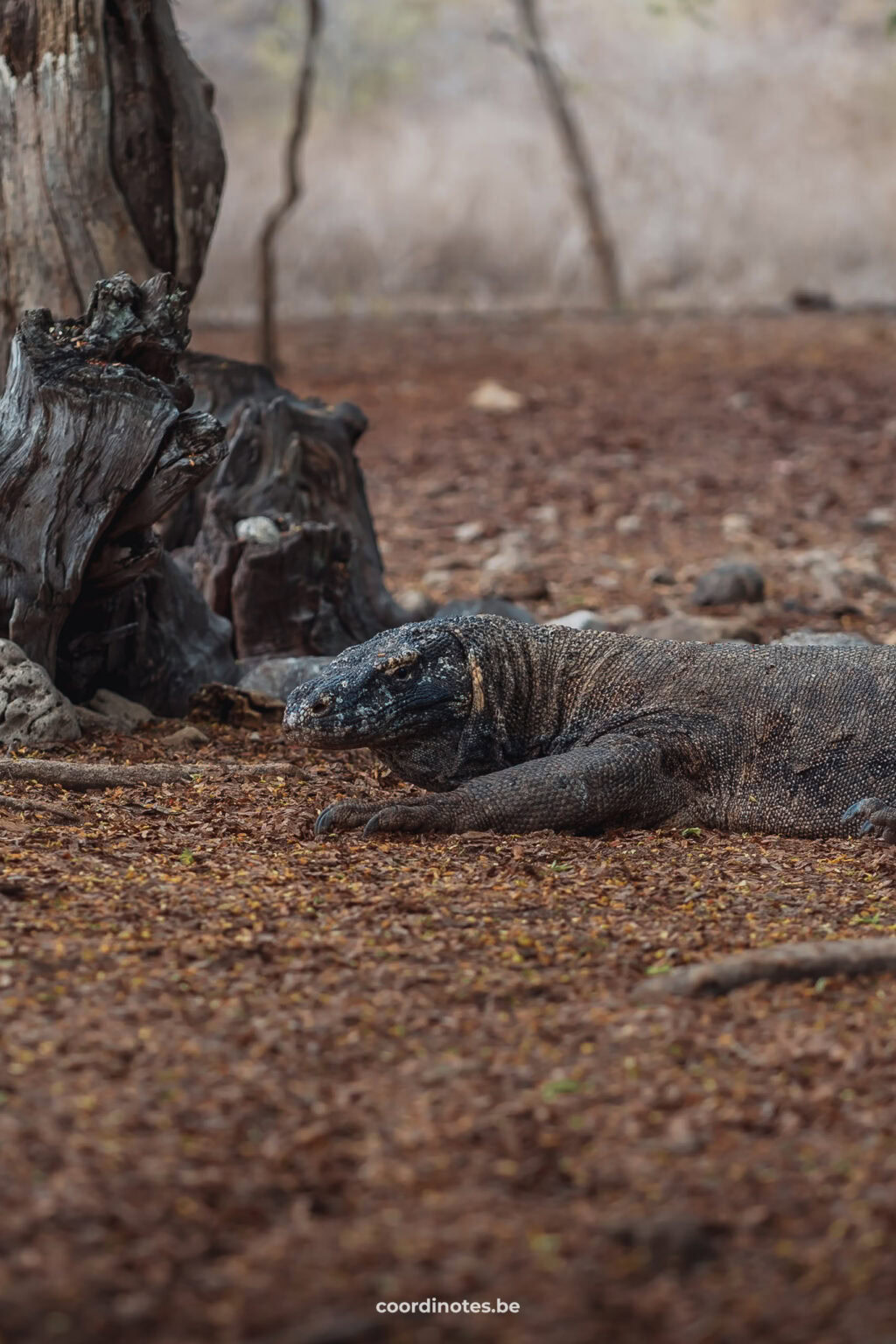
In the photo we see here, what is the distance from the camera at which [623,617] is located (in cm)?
778

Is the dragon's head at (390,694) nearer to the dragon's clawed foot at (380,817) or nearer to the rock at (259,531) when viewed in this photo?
the dragon's clawed foot at (380,817)

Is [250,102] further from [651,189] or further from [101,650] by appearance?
[101,650]

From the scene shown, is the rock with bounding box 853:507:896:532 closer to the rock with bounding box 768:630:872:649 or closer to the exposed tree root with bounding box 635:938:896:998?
the rock with bounding box 768:630:872:649

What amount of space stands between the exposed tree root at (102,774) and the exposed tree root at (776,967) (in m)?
2.05

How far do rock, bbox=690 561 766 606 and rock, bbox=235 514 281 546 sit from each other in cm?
271

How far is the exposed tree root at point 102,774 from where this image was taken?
4.70m

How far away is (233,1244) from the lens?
2.30m

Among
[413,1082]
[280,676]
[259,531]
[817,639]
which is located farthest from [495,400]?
[413,1082]

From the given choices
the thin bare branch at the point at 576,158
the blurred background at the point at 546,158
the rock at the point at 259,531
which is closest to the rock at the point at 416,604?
the rock at the point at 259,531

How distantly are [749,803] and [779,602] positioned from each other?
12.0 feet

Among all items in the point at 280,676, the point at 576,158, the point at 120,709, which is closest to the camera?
the point at 120,709

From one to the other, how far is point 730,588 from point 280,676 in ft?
10.1

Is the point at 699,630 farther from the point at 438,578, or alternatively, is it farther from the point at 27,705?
the point at 27,705

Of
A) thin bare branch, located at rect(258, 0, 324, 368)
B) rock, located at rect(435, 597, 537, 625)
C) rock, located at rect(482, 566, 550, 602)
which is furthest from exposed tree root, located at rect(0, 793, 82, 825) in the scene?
thin bare branch, located at rect(258, 0, 324, 368)
